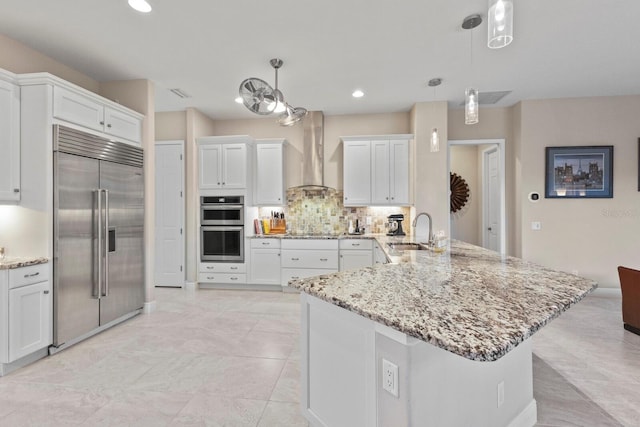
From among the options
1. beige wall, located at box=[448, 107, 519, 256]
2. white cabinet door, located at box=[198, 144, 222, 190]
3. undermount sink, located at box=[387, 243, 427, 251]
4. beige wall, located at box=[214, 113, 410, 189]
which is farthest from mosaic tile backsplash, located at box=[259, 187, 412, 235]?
beige wall, located at box=[448, 107, 519, 256]

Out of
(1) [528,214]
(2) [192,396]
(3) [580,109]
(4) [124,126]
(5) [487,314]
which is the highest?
(3) [580,109]

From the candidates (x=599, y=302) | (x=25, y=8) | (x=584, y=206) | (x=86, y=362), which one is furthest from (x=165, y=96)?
(x=599, y=302)

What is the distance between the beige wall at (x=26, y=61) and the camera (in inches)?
111

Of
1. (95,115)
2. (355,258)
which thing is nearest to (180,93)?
(95,115)

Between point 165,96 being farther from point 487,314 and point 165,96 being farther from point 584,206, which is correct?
point 584,206

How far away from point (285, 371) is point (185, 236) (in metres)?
3.29

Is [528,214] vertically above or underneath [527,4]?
underneath

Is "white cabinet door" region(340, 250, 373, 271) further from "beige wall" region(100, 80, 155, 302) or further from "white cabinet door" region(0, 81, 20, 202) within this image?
"white cabinet door" region(0, 81, 20, 202)

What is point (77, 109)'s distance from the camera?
2902mm

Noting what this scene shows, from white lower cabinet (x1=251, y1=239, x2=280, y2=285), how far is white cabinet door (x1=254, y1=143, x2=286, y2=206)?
68cm

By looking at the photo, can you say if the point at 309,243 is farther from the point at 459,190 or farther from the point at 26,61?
the point at 26,61

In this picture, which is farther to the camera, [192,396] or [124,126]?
[124,126]

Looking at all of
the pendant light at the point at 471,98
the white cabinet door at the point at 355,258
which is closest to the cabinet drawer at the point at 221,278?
the white cabinet door at the point at 355,258

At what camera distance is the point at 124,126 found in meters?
3.47
